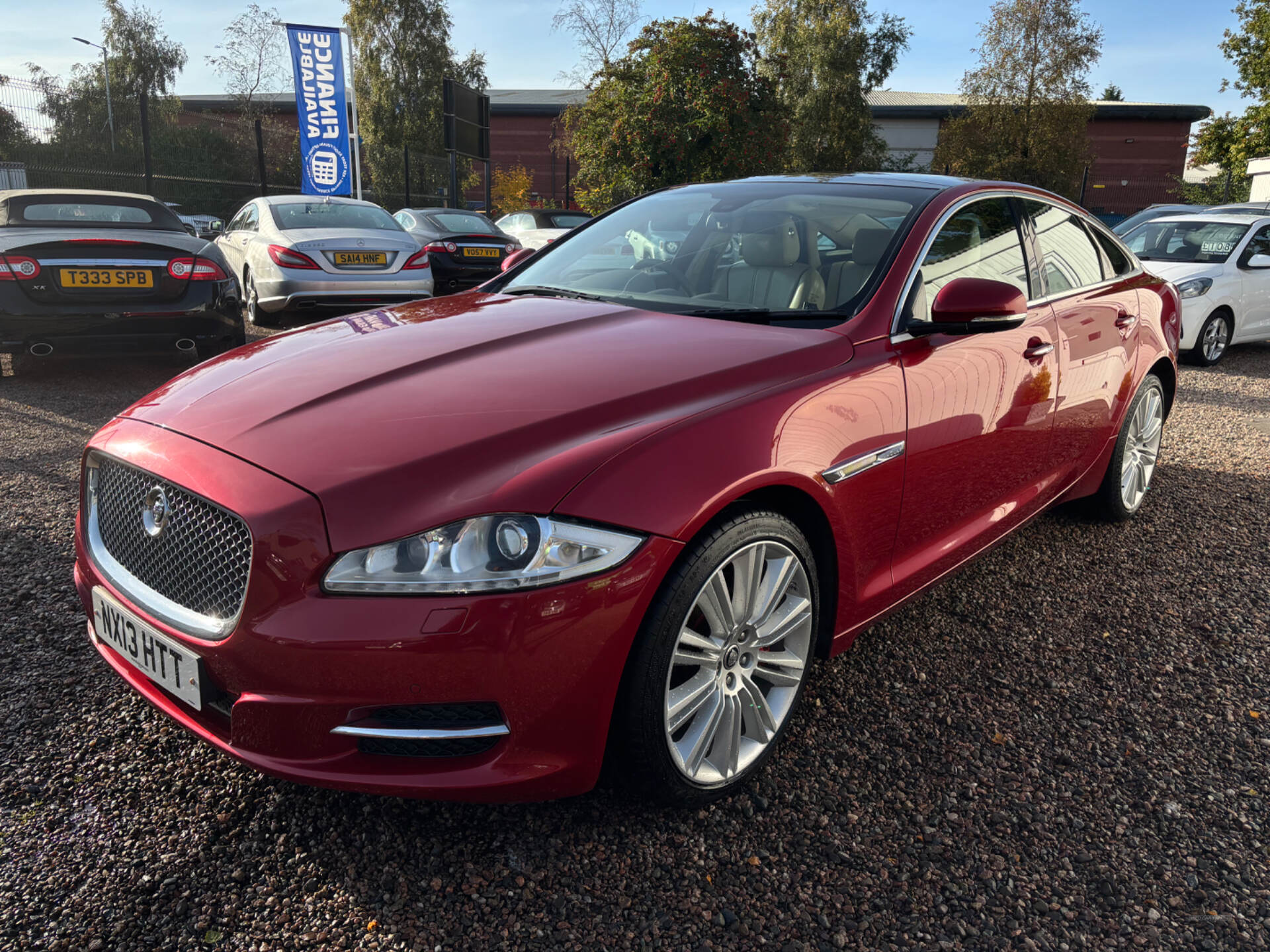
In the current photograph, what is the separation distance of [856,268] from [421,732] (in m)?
1.85

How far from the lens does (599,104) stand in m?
17.6

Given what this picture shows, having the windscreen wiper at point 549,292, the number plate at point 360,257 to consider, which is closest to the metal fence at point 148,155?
the number plate at point 360,257

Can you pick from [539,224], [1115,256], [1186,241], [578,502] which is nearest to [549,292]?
[578,502]

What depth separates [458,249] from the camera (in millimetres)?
12062

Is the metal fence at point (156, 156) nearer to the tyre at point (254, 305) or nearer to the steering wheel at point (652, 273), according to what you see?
the tyre at point (254, 305)

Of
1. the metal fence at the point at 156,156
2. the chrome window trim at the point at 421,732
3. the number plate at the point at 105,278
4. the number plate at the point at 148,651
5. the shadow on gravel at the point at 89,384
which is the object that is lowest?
the shadow on gravel at the point at 89,384

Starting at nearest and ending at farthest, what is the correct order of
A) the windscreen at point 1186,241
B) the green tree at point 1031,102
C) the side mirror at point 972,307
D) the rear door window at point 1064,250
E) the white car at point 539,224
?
the side mirror at point 972,307 < the rear door window at point 1064,250 < the windscreen at point 1186,241 < the white car at point 539,224 < the green tree at point 1031,102

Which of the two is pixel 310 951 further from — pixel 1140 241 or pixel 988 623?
pixel 1140 241

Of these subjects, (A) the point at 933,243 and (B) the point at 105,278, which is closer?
(A) the point at 933,243

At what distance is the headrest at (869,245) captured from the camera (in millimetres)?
2715

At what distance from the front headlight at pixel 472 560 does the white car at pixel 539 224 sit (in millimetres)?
13119

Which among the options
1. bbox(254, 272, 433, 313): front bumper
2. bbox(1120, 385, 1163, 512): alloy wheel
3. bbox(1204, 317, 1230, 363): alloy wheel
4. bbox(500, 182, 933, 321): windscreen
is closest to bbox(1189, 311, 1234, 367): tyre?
bbox(1204, 317, 1230, 363): alloy wheel

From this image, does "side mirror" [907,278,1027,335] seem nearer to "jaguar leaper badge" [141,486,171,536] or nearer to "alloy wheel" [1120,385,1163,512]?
"alloy wheel" [1120,385,1163,512]

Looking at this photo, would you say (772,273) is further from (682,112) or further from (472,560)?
(682,112)
